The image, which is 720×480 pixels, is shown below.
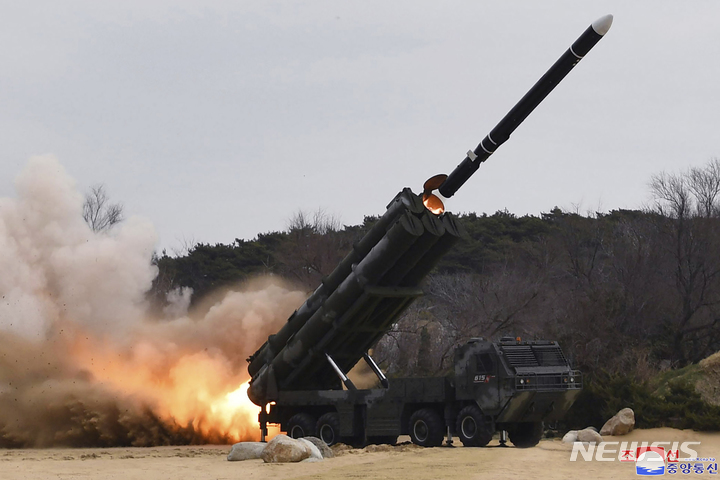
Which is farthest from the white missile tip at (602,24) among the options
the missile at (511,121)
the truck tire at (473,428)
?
the truck tire at (473,428)

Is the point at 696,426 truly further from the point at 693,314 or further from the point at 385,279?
the point at 693,314

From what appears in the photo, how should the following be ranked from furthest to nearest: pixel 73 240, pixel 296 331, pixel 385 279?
pixel 73 240
pixel 296 331
pixel 385 279

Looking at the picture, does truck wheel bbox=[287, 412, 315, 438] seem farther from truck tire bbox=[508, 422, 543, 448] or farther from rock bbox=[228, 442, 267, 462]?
truck tire bbox=[508, 422, 543, 448]

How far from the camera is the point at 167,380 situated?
24734mm

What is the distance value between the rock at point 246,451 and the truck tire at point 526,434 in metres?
5.39

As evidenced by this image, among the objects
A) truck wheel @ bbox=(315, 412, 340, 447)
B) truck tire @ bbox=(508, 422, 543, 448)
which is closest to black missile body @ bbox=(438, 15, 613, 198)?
truck tire @ bbox=(508, 422, 543, 448)

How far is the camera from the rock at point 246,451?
726 inches

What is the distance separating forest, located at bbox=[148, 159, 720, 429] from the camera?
2880 centimetres

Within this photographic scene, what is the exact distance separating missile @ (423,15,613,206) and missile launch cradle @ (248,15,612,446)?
2 centimetres

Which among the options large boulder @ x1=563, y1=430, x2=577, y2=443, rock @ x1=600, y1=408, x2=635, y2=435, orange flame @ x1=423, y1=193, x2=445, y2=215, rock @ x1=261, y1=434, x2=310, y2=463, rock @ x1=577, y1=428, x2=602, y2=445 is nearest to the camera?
rock @ x1=261, y1=434, x2=310, y2=463

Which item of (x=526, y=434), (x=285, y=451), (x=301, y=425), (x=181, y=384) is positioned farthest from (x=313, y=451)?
(x=181, y=384)

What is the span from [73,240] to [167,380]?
4.14m

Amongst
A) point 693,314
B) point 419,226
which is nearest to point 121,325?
point 419,226

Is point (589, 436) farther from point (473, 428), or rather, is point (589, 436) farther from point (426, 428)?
point (426, 428)
